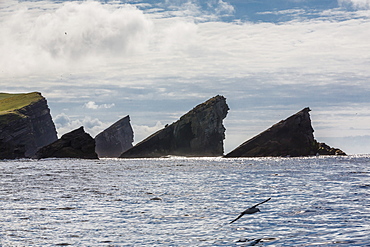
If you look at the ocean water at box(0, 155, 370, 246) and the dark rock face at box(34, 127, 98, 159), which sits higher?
the ocean water at box(0, 155, 370, 246)

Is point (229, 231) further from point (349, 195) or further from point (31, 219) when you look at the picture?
point (349, 195)

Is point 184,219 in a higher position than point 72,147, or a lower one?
higher

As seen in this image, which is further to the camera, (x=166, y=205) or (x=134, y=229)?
(x=166, y=205)

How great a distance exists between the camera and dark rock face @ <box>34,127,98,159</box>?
191 metres

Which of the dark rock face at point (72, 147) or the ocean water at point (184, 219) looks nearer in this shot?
the ocean water at point (184, 219)

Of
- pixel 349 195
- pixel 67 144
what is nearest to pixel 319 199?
pixel 349 195

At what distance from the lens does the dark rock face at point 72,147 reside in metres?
191

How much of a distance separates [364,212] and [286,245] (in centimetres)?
1069

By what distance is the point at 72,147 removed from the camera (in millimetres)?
193500

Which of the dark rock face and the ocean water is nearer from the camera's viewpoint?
the ocean water

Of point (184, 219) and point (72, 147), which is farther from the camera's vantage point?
point (72, 147)

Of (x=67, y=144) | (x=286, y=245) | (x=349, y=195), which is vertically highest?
(x=286, y=245)

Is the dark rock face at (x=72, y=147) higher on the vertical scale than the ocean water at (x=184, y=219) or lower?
lower

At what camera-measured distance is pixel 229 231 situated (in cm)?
2222
